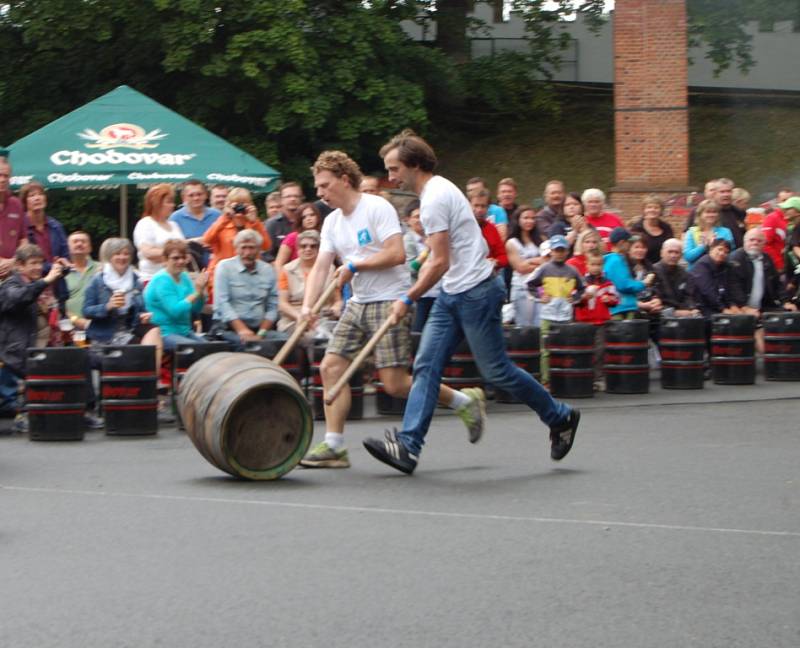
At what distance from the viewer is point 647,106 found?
31891 mm

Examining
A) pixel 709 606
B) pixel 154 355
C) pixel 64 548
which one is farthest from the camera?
pixel 154 355

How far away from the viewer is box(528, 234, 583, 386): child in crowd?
14484mm

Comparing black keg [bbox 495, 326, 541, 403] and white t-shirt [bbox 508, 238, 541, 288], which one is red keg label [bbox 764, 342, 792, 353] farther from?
black keg [bbox 495, 326, 541, 403]

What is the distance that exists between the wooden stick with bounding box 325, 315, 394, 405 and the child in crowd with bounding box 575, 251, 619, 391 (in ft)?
18.7

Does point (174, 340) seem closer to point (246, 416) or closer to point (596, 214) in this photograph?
point (246, 416)

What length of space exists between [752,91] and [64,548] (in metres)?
36.9

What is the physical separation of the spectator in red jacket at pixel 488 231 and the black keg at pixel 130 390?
3520 millimetres

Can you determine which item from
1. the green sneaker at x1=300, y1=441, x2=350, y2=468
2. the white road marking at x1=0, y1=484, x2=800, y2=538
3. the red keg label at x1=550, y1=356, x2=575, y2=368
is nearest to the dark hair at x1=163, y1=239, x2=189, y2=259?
the red keg label at x1=550, y1=356, x2=575, y2=368

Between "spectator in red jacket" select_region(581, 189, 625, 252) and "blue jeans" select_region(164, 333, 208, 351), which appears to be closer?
"blue jeans" select_region(164, 333, 208, 351)

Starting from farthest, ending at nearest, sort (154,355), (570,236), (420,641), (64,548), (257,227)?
(570,236) < (257,227) < (154,355) < (64,548) < (420,641)

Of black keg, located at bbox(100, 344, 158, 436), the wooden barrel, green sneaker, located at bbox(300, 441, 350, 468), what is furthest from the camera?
black keg, located at bbox(100, 344, 158, 436)

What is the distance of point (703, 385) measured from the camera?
15.2 meters

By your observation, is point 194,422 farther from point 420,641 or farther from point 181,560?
point 420,641

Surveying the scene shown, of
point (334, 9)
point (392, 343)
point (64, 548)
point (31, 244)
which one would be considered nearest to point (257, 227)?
point (31, 244)
